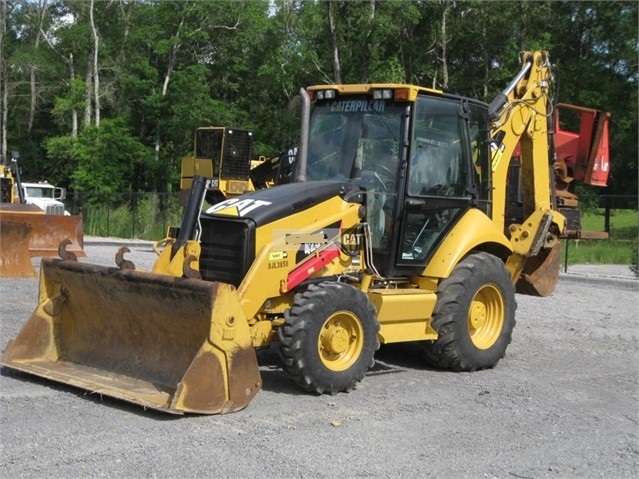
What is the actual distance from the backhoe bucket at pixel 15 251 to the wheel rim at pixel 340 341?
31.1 feet

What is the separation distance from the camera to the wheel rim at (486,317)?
845cm

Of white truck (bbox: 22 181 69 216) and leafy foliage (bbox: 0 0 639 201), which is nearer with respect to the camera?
white truck (bbox: 22 181 69 216)

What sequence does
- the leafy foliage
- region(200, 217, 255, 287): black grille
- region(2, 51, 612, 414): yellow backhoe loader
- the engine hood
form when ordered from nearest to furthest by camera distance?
region(2, 51, 612, 414): yellow backhoe loader, region(200, 217, 255, 287): black grille, the engine hood, the leafy foliage

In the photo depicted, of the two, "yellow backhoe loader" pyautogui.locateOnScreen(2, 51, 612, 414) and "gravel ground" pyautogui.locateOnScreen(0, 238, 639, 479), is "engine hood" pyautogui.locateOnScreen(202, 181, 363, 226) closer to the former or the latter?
"yellow backhoe loader" pyautogui.locateOnScreen(2, 51, 612, 414)

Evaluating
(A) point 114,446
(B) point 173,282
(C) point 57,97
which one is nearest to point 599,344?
(B) point 173,282

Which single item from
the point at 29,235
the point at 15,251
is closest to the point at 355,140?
the point at 29,235

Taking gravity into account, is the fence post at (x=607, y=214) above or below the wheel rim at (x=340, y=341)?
above

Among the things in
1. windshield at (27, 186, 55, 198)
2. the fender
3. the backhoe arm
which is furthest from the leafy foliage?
the fender

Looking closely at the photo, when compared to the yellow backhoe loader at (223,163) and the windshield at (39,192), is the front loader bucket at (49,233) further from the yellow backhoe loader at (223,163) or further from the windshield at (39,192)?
the windshield at (39,192)

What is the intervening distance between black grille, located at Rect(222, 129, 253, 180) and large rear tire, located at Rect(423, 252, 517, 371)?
11.7m

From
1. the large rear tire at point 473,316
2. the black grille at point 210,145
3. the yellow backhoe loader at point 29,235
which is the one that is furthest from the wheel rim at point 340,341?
the black grille at point 210,145

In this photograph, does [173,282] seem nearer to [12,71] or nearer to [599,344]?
[599,344]

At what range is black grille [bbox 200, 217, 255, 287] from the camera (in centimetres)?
699

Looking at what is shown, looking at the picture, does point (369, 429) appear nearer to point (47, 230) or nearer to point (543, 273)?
point (543, 273)
